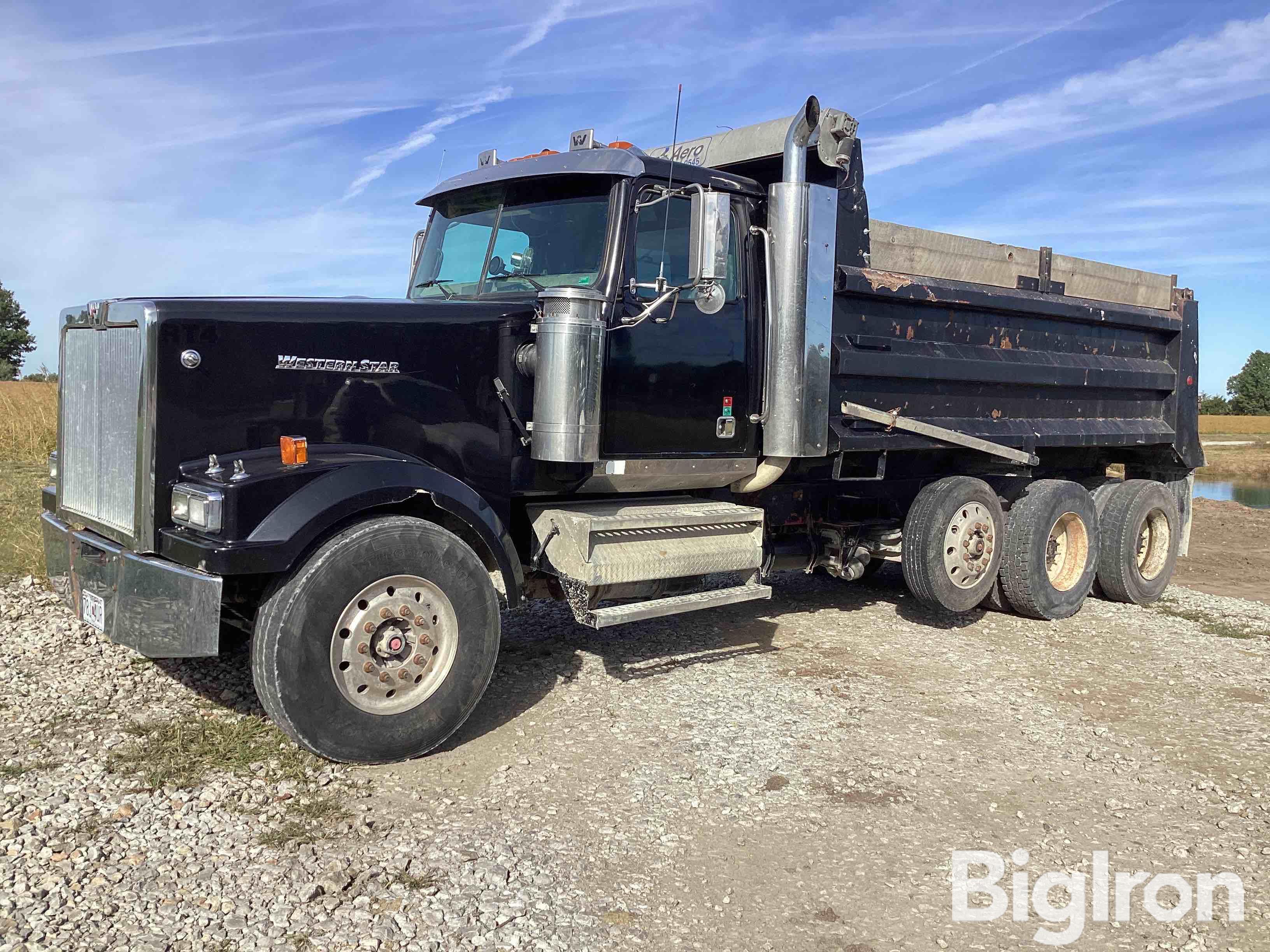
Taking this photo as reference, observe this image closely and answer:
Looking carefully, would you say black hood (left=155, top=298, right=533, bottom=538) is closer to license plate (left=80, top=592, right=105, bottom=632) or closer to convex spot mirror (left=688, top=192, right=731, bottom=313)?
license plate (left=80, top=592, right=105, bottom=632)

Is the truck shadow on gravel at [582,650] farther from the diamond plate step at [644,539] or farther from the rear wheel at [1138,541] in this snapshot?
the rear wheel at [1138,541]

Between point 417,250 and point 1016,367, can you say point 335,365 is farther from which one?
point 1016,367

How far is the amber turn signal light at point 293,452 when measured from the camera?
4320 millimetres

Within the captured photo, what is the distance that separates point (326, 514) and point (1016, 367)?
16.8ft

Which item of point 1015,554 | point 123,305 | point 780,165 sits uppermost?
point 780,165

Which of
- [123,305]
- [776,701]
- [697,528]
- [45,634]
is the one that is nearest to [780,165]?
[697,528]

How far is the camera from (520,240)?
570 cm

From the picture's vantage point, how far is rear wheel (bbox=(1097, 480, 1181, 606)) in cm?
856

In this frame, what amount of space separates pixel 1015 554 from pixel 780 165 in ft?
10.9

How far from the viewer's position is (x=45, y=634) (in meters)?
5.98

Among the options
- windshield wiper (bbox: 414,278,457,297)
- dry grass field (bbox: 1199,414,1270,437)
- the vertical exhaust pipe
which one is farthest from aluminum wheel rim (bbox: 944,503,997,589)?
dry grass field (bbox: 1199,414,1270,437)

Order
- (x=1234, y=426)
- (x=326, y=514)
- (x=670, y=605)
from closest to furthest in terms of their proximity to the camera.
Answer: (x=326, y=514) → (x=670, y=605) → (x=1234, y=426)

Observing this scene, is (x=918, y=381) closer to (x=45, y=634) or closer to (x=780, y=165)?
(x=780, y=165)

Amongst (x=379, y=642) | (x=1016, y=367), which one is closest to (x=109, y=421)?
(x=379, y=642)
